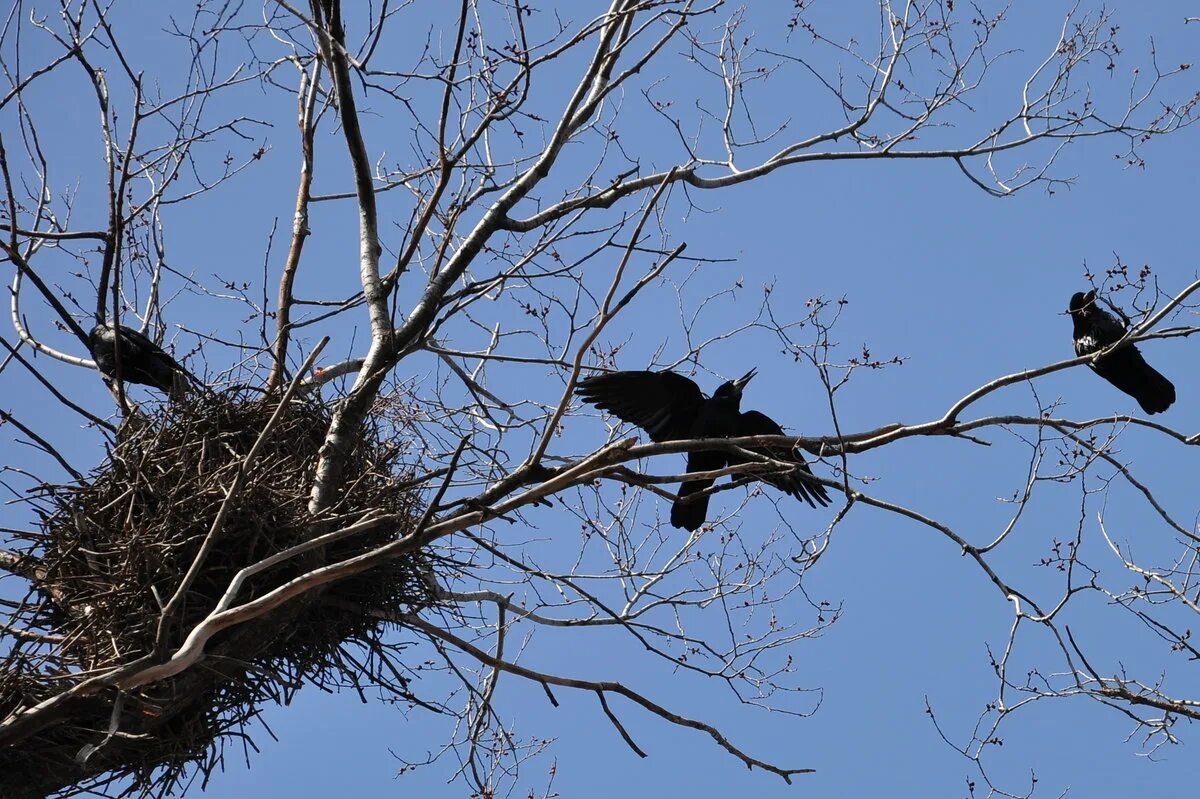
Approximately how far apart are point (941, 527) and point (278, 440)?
285 cm

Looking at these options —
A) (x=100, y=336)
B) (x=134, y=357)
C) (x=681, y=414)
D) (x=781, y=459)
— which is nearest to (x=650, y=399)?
(x=681, y=414)

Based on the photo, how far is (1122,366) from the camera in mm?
7129

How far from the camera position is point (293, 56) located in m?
6.37

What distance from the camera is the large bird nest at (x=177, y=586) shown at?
4.42 m

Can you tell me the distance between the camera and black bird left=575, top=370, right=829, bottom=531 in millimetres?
6695

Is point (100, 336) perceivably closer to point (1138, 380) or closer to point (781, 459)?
point (781, 459)

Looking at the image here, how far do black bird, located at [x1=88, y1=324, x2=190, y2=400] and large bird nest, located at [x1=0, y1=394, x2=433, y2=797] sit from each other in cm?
139

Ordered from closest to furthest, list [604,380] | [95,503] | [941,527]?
[941,527] < [95,503] < [604,380]

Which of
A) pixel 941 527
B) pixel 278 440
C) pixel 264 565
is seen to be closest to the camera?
pixel 264 565

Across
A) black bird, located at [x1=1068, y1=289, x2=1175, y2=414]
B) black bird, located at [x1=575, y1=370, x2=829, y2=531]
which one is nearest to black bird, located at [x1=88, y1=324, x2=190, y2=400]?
black bird, located at [x1=575, y1=370, x2=829, y2=531]

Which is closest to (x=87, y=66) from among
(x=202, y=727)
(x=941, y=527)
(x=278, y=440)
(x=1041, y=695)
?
(x=278, y=440)

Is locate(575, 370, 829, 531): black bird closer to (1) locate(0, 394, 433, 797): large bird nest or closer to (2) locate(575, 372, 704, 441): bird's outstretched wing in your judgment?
(2) locate(575, 372, 704, 441): bird's outstretched wing

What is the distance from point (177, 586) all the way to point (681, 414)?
11.0ft

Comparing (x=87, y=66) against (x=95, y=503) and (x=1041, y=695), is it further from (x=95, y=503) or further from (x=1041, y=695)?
Result: (x=1041, y=695)
